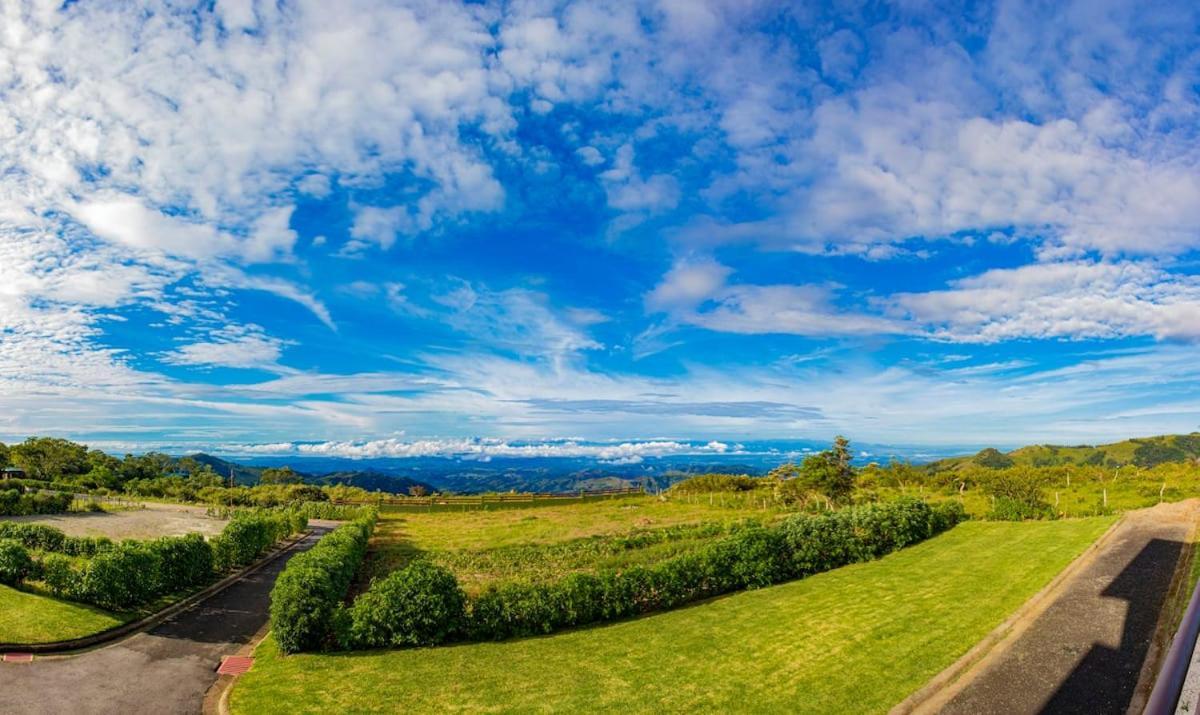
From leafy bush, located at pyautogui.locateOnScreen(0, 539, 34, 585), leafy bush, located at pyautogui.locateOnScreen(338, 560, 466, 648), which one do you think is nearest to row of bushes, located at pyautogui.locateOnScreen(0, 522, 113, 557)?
leafy bush, located at pyautogui.locateOnScreen(0, 539, 34, 585)

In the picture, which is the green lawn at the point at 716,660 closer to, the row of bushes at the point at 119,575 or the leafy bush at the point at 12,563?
the row of bushes at the point at 119,575

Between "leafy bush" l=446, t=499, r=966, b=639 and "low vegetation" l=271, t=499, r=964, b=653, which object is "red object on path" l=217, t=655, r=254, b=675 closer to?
"low vegetation" l=271, t=499, r=964, b=653

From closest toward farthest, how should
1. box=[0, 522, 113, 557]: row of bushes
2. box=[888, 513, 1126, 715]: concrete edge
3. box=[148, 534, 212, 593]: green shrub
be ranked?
box=[888, 513, 1126, 715]: concrete edge → box=[148, 534, 212, 593]: green shrub → box=[0, 522, 113, 557]: row of bushes

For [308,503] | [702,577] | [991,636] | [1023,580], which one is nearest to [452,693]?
[702,577]

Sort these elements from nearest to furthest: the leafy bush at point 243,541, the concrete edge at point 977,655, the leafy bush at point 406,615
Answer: the concrete edge at point 977,655
the leafy bush at point 406,615
the leafy bush at point 243,541

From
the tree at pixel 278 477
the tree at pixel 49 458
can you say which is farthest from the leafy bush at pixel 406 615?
the tree at pixel 49 458

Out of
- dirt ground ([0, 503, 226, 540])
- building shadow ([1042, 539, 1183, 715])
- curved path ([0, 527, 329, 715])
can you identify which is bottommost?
curved path ([0, 527, 329, 715])

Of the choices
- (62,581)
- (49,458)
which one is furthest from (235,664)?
(49,458)
